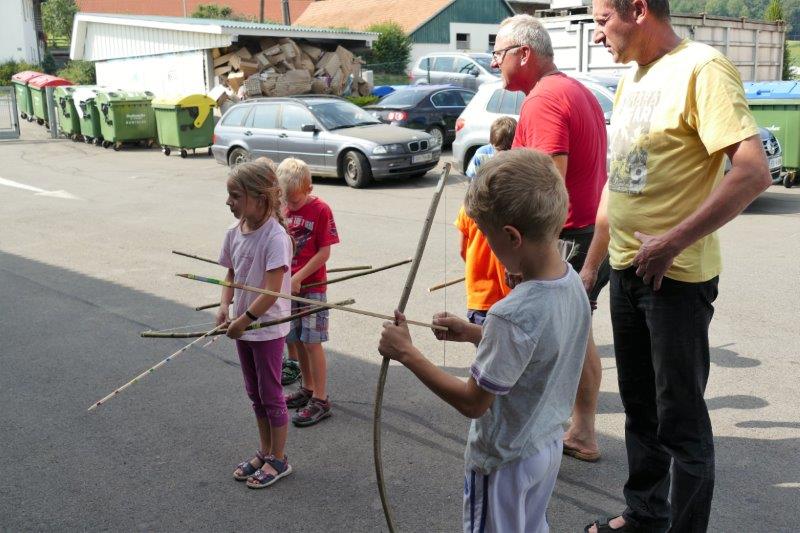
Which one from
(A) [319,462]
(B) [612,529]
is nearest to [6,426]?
(A) [319,462]

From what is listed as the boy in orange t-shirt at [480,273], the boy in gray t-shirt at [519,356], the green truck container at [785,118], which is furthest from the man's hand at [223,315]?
the green truck container at [785,118]

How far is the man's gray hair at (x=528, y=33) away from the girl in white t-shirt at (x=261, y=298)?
1338 millimetres

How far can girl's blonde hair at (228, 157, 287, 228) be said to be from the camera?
3.98 meters

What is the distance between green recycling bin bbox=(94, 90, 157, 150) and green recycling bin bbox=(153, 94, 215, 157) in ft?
4.83

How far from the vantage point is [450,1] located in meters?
47.9

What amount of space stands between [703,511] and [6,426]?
4.04 m

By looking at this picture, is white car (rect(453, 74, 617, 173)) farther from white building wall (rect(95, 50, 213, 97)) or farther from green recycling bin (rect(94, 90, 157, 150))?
white building wall (rect(95, 50, 213, 97))

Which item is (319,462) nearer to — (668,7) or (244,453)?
(244,453)

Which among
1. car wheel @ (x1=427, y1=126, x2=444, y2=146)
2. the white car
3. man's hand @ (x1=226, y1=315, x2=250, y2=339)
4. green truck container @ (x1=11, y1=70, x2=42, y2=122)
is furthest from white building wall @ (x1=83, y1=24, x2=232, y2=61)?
man's hand @ (x1=226, y1=315, x2=250, y2=339)

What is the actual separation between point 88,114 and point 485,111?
14.3m

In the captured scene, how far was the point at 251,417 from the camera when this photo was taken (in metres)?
5.04

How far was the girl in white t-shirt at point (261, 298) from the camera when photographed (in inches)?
157

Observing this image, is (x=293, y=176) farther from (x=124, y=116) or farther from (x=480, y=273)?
(x=124, y=116)

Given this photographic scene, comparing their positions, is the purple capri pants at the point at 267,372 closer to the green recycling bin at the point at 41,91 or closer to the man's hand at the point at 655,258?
the man's hand at the point at 655,258
